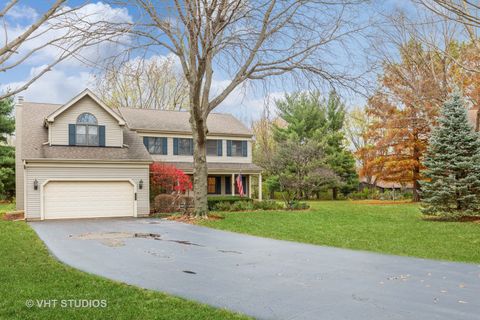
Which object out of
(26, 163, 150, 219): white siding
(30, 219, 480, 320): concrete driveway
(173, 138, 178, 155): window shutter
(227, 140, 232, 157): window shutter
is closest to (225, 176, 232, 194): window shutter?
(227, 140, 232, 157): window shutter

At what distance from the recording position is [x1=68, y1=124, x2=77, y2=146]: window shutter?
2220 centimetres

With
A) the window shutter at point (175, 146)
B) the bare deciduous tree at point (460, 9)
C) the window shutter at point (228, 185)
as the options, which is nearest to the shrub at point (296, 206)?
the window shutter at point (228, 185)

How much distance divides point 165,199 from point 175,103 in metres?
20.9

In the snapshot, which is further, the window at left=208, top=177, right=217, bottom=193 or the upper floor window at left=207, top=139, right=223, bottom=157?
the window at left=208, top=177, right=217, bottom=193

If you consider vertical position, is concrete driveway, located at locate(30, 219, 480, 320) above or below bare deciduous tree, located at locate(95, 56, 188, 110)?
below

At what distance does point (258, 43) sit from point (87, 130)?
9.68 m

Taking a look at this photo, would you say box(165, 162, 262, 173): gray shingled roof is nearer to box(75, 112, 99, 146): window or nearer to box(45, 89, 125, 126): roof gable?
box(75, 112, 99, 146): window

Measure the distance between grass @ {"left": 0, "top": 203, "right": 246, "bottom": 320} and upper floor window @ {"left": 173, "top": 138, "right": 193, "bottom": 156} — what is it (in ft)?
68.7

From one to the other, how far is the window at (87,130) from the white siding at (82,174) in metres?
1.69

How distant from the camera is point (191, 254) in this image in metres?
10.6

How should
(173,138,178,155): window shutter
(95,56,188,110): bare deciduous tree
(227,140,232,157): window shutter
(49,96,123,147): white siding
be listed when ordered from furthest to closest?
1. (95,56,188,110): bare deciduous tree
2. (227,140,232,157): window shutter
3. (173,138,178,155): window shutter
4. (49,96,123,147): white siding

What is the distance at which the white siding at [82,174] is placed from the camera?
795 inches

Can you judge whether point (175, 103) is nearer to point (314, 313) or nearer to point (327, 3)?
point (327, 3)

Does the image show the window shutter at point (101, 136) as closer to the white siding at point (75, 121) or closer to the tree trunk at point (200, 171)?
the white siding at point (75, 121)
